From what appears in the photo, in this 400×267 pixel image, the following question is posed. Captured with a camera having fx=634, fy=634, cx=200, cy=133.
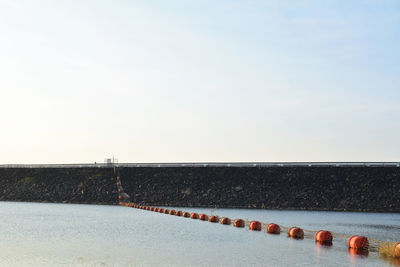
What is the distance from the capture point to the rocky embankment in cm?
8450

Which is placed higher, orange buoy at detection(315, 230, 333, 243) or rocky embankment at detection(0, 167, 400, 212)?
rocky embankment at detection(0, 167, 400, 212)

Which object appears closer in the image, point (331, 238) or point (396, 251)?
point (396, 251)

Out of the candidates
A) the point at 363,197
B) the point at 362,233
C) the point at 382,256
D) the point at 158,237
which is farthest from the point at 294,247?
the point at 363,197

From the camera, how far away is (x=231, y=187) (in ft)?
298

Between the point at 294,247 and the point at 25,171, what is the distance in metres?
82.6

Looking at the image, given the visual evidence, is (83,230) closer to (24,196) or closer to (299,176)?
(299,176)

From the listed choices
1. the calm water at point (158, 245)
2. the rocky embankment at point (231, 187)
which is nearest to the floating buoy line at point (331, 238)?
the calm water at point (158, 245)

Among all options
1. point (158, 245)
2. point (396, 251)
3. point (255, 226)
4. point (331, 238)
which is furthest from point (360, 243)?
point (255, 226)

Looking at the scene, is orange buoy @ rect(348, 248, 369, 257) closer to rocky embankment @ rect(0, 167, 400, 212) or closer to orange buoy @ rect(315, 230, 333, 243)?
orange buoy @ rect(315, 230, 333, 243)

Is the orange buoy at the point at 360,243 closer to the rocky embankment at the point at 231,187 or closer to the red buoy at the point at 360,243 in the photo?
the red buoy at the point at 360,243

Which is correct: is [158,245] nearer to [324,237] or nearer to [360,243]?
[324,237]

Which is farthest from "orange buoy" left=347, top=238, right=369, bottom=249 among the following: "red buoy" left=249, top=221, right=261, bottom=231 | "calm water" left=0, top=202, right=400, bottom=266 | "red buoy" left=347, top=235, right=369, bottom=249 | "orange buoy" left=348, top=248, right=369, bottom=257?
"red buoy" left=249, top=221, right=261, bottom=231

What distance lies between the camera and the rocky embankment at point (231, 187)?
84.5m

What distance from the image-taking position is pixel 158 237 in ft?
137
